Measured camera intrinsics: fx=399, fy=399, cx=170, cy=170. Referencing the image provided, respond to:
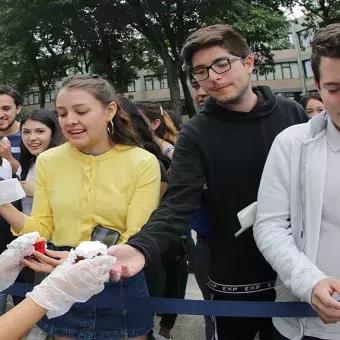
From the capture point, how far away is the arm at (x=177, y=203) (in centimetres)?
147

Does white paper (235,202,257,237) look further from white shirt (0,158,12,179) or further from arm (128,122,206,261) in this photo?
white shirt (0,158,12,179)

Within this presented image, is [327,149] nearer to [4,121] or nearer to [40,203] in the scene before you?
[40,203]

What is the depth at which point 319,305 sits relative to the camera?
45.4 inches

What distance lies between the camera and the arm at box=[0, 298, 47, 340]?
1110mm

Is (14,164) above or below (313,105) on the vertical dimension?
below

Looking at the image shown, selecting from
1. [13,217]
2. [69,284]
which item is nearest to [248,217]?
[69,284]

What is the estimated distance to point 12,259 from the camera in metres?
1.46

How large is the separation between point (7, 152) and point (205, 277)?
190cm

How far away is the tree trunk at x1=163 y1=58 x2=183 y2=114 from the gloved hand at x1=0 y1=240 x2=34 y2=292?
1632 centimetres

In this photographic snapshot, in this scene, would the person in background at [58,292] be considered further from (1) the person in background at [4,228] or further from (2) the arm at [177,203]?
(1) the person in background at [4,228]

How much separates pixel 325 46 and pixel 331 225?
0.57m

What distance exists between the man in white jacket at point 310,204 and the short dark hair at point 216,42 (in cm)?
40

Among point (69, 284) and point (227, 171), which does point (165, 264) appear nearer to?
point (227, 171)

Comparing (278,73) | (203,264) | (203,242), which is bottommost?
(203,264)
